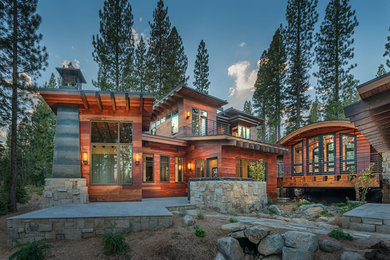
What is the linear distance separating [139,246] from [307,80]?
20550 millimetres

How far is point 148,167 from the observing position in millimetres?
10609

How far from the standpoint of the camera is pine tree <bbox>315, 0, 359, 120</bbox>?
669 inches

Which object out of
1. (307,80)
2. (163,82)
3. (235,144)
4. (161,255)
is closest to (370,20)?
(307,80)

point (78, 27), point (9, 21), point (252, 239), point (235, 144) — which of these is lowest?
point (252, 239)

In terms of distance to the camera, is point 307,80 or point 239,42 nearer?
point 307,80

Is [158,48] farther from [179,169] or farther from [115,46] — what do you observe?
[179,169]

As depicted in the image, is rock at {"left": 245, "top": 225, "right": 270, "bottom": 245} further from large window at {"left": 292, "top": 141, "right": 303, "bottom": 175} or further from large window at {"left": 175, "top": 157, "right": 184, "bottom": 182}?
large window at {"left": 292, "top": 141, "right": 303, "bottom": 175}

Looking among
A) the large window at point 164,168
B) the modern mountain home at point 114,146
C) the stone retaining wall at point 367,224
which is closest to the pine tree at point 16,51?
the modern mountain home at point 114,146

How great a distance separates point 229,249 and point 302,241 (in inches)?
61.9

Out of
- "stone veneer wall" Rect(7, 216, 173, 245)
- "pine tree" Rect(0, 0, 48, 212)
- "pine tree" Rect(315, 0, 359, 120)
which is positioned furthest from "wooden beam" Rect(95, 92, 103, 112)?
"pine tree" Rect(315, 0, 359, 120)

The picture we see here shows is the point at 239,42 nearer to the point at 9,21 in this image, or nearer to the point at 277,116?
the point at 277,116

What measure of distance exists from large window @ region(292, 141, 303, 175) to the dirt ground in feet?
34.6

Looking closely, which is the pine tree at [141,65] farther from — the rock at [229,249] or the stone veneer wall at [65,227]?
the rock at [229,249]

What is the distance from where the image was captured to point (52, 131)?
17.1 m
